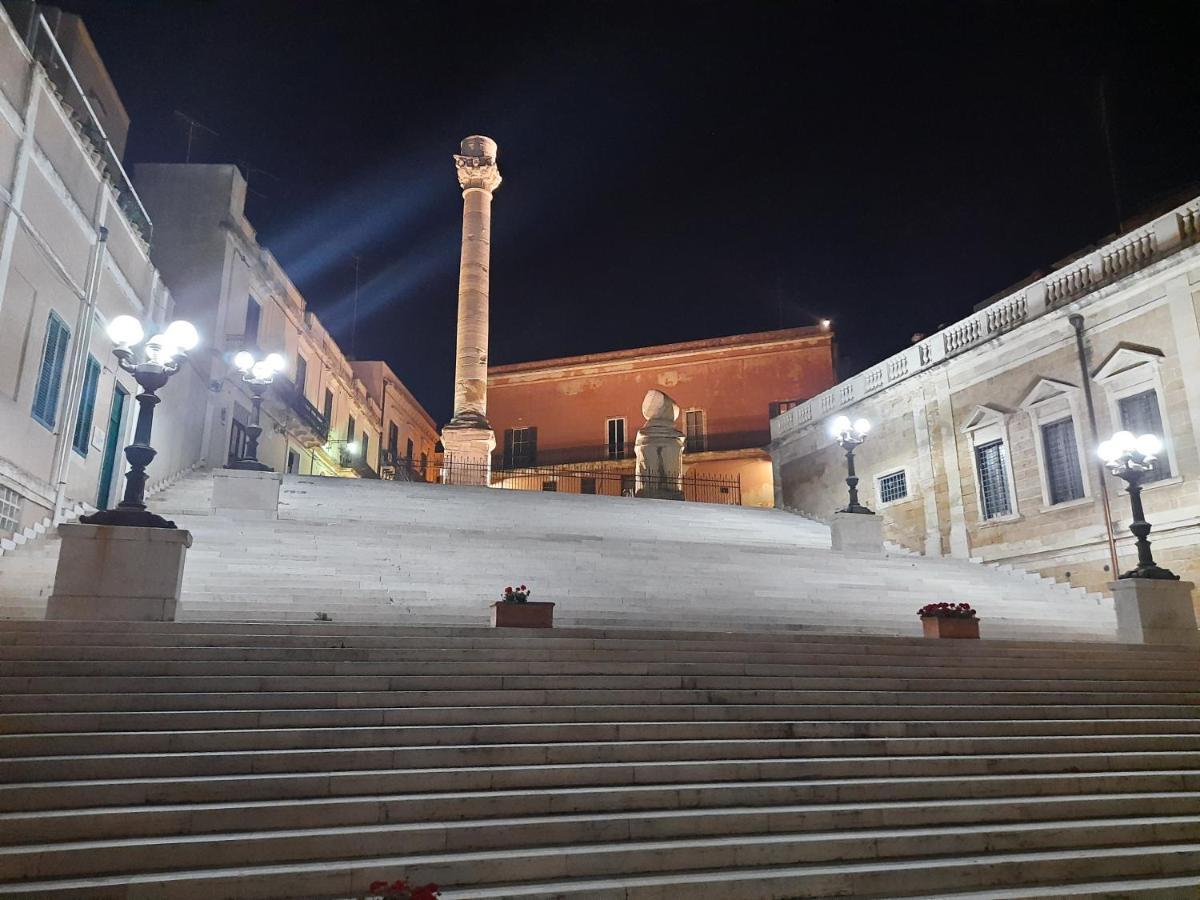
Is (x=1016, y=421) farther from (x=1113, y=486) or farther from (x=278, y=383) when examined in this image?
(x=278, y=383)

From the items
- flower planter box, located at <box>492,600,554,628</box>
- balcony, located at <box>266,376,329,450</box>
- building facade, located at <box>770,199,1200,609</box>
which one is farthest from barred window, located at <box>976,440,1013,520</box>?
balcony, located at <box>266,376,329,450</box>

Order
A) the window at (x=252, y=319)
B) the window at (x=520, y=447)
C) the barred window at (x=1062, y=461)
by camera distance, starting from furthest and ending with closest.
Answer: the window at (x=520, y=447), the window at (x=252, y=319), the barred window at (x=1062, y=461)

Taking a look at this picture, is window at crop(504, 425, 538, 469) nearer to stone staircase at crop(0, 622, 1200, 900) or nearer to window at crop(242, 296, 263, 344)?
window at crop(242, 296, 263, 344)

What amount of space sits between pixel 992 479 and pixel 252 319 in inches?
813

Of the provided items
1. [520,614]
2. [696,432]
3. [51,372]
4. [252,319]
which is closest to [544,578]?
[520,614]

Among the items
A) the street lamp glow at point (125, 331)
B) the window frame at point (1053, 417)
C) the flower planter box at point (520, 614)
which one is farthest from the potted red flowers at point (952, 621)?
the street lamp glow at point (125, 331)

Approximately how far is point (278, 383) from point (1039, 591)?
816 inches

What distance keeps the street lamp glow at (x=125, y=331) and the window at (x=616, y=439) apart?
101ft

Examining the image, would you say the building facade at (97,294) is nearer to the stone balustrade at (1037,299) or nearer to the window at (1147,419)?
the stone balustrade at (1037,299)

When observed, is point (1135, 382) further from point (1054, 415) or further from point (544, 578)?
point (544, 578)

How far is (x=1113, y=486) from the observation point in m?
16.7

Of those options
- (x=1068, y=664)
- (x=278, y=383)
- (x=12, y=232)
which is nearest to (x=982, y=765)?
(x=1068, y=664)

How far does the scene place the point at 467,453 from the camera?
26391 mm

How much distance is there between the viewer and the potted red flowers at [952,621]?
1016cm
